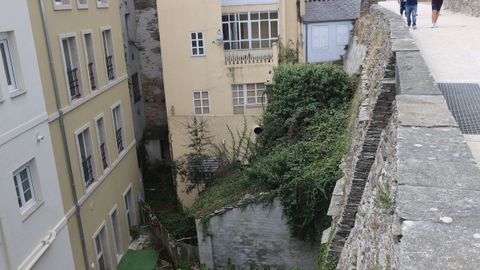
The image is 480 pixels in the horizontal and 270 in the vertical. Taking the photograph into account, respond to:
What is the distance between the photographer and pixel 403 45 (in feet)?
29.3

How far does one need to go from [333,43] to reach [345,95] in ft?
23.6

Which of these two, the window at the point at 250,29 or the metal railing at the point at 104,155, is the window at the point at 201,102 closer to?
the window at the point at 250,29

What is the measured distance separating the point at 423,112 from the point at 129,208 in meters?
14.1

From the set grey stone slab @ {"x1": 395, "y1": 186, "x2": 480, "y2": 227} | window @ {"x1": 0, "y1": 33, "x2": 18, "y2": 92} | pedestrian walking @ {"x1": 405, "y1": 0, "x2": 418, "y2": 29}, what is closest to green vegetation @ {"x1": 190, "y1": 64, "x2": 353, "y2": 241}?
pedestrian walking @ {"x1": 405, "y1": 0, "x2": 418, "y2": 29}

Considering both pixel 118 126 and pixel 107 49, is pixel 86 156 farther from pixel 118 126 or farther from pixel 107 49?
pixel 107 49

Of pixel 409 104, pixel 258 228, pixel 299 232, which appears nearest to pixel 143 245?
pixel 258 228

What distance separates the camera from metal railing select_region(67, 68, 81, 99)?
1295 centimetres

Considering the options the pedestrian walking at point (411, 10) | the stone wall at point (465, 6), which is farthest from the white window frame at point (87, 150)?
the stone wall at point (465, 6)

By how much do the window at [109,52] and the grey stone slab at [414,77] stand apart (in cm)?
1083

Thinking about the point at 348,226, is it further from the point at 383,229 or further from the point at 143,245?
the point at 143,245

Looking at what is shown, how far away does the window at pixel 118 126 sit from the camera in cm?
1649

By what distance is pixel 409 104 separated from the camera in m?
5.57

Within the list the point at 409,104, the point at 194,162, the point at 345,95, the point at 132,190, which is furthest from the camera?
the point at 194,162

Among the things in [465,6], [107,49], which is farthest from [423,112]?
[465,6]
